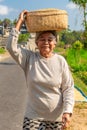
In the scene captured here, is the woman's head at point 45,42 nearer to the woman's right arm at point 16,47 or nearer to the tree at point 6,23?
the woman's right arm at point 16,47

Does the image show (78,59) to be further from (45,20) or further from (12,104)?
(45,20)

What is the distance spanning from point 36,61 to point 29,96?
33 cm

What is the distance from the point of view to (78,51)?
2219 cm

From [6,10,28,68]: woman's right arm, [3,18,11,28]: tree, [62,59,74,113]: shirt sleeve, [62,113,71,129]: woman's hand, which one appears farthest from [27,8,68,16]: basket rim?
[3,18,11,28]: tree

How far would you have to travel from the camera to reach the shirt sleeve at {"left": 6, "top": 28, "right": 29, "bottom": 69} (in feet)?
12.9

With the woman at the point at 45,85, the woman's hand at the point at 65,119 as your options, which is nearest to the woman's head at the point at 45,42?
the woman at the point at 45,85

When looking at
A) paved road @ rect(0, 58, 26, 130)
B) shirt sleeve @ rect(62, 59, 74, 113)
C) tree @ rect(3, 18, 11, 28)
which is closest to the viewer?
shirt sleeve @ rect(62, 59, 74, 113)

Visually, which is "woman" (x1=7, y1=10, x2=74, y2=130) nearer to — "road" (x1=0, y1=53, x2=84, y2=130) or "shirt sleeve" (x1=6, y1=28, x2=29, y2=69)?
"shirt sleeve" (x1=6, y1=28, x2=29, y2=69)

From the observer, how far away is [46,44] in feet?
12.8

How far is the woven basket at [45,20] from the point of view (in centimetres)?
393

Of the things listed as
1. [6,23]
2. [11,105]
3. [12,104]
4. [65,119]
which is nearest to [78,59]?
[12,104]

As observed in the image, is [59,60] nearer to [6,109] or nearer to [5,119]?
[5,119]

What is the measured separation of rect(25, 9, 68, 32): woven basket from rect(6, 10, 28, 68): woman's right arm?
0.10m

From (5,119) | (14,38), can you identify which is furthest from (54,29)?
(5,119)
